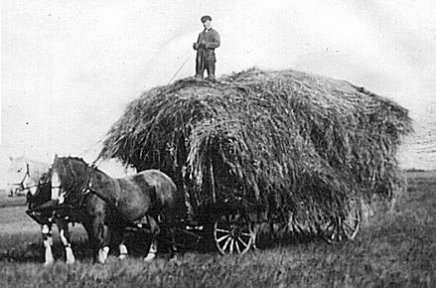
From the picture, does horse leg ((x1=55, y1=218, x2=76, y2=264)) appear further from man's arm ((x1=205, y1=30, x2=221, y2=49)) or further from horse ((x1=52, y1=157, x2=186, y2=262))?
man's arm ((x1=205, y1=30, x2=221, y2=49))

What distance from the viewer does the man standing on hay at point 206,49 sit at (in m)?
8.57

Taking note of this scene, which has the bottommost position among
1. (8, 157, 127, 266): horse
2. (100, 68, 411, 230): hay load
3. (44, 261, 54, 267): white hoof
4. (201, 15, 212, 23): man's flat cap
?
(44, 261, 54, 267): white hoof

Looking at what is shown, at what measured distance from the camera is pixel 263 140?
7.23 metres

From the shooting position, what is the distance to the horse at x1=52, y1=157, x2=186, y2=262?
22.6 ft

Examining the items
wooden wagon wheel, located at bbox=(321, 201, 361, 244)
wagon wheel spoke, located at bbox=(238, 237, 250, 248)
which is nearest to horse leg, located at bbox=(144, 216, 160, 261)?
wagon wheel spoke, located at bbox=(238, 237, 250, 248)

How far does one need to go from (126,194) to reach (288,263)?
1833 mm

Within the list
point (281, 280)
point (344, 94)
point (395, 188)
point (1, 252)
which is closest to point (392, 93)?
point (344, 94)

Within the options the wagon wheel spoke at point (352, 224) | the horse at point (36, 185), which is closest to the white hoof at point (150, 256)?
the horse at point (36, 185)

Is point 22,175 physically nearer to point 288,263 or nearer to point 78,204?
point 78,204

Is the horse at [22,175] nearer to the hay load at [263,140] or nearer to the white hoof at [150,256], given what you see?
the hay load at [263,140]

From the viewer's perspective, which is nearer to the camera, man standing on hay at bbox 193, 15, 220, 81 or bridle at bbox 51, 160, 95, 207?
bridle at bbox 51, 160, 95, 207

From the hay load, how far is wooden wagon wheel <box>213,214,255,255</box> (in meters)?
0.27

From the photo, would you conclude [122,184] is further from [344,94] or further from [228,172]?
[344,94]

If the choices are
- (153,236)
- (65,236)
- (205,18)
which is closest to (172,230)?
(153,236)
